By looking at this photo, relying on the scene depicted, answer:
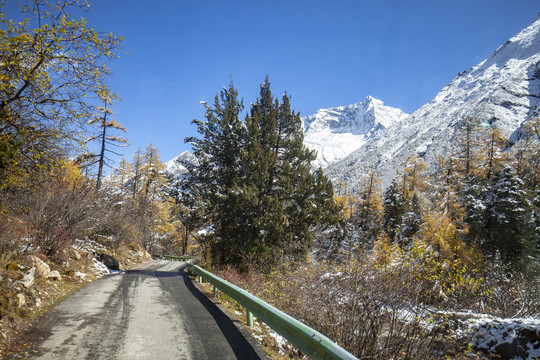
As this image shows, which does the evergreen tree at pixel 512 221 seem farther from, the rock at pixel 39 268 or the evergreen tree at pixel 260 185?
the rock at pixel 39 268

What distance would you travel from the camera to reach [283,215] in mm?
16172

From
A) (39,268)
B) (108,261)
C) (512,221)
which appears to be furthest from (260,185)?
(512,221)

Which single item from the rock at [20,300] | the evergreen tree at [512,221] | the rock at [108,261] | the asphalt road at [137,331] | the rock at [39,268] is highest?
the evergreen tree at [512,221]

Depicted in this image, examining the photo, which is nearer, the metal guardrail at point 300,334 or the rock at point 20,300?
the metal guardrail at point 300,334

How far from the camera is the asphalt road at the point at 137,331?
3877 millimetres

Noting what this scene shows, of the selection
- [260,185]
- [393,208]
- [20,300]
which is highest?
[393,208]

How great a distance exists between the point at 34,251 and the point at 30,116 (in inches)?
156

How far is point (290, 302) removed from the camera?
23.5 feet

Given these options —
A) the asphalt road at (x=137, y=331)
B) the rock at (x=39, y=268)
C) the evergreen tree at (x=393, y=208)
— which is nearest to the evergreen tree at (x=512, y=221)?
the evergreen tree at (x=393, y=208)

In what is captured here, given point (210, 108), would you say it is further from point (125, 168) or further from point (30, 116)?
point (125, 168)

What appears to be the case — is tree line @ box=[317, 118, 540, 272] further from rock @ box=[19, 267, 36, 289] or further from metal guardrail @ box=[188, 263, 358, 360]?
rock @ box=[19, 267, 36, 289]

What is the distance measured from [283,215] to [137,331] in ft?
38.9

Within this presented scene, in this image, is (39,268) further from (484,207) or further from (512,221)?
(512,221)

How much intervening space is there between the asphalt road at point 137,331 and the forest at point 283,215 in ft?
3.19
